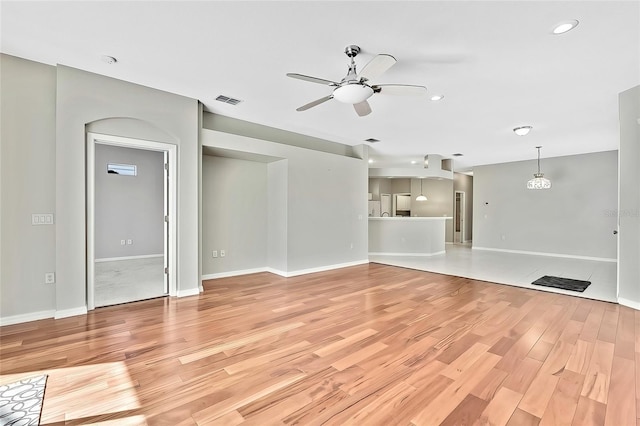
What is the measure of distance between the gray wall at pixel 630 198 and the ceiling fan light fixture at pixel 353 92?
12.0 feet

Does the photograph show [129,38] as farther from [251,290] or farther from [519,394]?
[519,394]

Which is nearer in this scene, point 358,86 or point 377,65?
point 377,65

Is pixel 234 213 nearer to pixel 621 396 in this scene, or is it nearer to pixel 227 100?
pixel 227 100

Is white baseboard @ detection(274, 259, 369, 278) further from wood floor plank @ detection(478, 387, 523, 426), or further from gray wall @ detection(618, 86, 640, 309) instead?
gray wall @ detection(618, 86, 640, 309)

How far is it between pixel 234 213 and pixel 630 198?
19.9 feet

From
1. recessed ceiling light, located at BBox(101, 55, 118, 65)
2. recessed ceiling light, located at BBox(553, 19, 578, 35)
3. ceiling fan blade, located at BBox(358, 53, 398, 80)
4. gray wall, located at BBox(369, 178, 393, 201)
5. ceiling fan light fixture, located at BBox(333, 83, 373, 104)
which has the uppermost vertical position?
recessed ceiling light, located at BBox(101, 55, 118, 65)

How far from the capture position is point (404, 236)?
8281 millimetres

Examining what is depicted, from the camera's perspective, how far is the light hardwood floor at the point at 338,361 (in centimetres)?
183

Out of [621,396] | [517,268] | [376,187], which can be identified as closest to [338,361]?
[621,396]

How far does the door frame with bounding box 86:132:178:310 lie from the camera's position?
3.61 metres

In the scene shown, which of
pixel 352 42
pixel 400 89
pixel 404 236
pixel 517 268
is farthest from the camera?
pixel 404 236

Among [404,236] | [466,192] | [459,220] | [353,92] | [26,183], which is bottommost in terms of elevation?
[404,236]

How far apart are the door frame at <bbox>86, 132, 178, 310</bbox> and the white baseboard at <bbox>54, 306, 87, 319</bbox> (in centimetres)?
10

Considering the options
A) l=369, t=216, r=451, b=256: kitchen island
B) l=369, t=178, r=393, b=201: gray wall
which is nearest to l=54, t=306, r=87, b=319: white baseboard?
l=369, t=216, r=451, b=256: kitchen island
